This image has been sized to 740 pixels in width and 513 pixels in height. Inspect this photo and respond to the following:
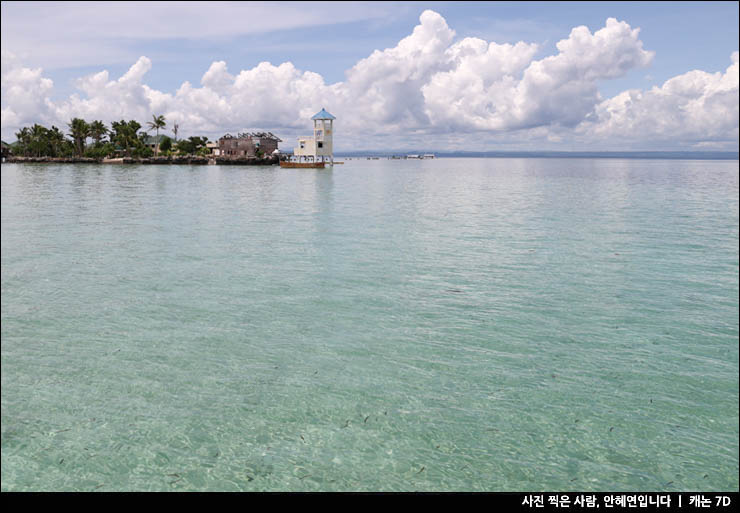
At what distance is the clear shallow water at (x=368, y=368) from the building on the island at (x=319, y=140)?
103m

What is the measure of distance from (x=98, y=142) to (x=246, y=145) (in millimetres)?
47145

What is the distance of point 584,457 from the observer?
24.7 ft

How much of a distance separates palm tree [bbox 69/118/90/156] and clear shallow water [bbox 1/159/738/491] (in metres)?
157

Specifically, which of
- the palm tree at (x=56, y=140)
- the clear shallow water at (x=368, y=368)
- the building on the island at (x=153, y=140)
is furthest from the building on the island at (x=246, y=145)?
the clear shallow water at (x=368, y=368)

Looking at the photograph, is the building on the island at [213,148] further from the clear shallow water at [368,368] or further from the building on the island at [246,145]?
the clear shallow water at [368,368]

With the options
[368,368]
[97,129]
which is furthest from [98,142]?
[368,368]

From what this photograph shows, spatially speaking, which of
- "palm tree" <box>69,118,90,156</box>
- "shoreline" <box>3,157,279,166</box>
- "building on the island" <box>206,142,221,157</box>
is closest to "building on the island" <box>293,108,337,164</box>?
"shoreline" <box>3,157,279,166</box>

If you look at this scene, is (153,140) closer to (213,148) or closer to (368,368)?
(213,148)

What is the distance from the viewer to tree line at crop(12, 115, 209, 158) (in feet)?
522

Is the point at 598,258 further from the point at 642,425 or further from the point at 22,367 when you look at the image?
the point at 22,367

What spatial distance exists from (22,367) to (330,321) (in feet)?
22.2

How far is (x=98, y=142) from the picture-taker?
16375cm

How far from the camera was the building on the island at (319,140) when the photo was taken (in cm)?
12234
